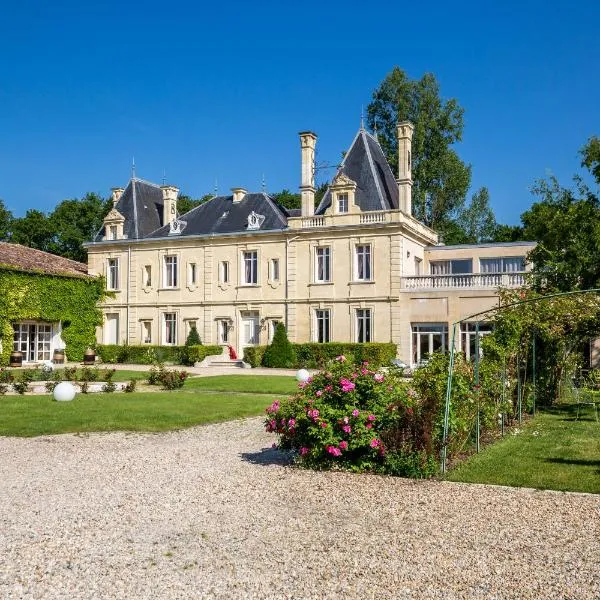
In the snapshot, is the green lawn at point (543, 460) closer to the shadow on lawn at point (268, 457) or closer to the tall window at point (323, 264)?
the shadow on lawn at point (268, 457)

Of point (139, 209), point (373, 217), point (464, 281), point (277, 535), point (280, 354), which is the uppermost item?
point (139, 209)

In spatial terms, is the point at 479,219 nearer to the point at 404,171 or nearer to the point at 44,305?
the point at 404,171

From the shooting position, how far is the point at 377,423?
8.87 m

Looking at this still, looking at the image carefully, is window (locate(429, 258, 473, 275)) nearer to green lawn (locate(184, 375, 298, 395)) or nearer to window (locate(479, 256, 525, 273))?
window (locate(479, 256, 525, 273))

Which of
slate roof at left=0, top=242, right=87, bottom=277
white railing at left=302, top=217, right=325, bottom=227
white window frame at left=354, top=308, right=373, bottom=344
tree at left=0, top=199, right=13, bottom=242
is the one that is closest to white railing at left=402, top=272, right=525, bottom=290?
white window frame at left=354, top=308, right=373, bottom=344

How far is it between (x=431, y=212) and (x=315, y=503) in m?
37.5

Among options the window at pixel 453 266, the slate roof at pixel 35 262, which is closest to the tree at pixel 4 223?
the slate roof at pixel 35 262

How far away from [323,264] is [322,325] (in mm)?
2939

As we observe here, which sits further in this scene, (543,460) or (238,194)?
(238,194)

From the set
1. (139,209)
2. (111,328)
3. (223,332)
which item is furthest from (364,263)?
(111,328)

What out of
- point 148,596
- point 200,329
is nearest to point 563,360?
point 148,596

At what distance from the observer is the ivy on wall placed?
33.0 m

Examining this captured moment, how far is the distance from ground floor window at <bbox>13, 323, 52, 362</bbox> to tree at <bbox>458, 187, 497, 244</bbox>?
88.8ft

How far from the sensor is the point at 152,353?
111 feet
